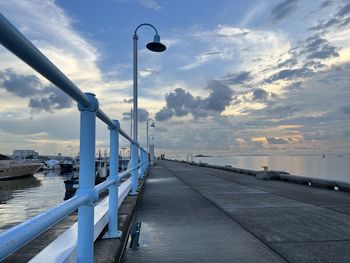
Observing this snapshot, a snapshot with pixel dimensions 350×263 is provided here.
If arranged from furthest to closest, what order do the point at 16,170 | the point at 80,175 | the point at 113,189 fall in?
the point at 16,170, the point at 113,189, the point at 80,175

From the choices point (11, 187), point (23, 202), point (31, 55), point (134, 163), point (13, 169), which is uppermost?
point (31, 55)

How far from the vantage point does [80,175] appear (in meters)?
2.81

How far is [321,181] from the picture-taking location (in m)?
14.0

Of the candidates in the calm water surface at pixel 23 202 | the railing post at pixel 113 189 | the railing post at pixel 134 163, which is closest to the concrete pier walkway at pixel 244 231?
the railing post at pixel 113 189

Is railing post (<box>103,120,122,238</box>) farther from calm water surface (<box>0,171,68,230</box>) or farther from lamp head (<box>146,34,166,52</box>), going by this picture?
calm water surface (<box>0,171,68,230</box>)

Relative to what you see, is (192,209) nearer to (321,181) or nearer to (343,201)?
(343,201)

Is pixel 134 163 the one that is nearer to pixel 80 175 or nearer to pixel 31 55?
pixel 80 175

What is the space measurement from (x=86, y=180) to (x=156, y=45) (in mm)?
10391

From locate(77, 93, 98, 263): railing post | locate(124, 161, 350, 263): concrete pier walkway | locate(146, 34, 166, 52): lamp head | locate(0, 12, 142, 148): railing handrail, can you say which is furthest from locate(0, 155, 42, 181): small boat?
locate(0, 12, 142, 148): railing handrail

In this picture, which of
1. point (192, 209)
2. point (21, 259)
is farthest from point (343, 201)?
point (21, 259)

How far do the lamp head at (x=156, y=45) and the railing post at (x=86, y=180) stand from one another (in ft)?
32.6

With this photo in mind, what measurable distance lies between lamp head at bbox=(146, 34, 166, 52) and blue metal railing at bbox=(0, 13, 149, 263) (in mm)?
8173

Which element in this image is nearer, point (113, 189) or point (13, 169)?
point (113, 189)

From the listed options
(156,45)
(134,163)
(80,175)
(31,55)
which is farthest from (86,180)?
(156,45)
